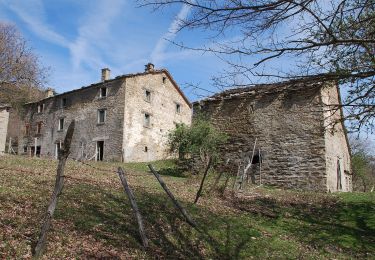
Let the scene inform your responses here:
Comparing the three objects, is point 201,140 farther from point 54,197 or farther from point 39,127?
point 39,127

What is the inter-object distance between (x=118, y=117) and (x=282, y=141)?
51.1 ft

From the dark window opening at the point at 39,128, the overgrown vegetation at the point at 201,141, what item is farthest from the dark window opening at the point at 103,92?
the overgrown vegetation at the point at 201,141

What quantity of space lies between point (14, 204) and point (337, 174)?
1647cm

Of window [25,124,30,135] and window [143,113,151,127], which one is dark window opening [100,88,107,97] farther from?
window [25,124,30,135]

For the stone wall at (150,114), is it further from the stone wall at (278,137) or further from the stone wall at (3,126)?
the stone wall at (278,137)

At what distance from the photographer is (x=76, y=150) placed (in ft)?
108

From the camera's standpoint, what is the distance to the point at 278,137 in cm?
1916

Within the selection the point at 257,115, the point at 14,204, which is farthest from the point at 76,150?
the point at 14,204

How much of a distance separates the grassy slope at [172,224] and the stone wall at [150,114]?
1651cm

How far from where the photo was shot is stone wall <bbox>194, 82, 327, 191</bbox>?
18.0m

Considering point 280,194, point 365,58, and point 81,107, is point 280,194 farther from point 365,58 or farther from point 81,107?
point 81,107

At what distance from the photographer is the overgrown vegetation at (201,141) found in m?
20.8

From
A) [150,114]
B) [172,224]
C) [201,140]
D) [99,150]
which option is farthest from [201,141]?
[99,150]

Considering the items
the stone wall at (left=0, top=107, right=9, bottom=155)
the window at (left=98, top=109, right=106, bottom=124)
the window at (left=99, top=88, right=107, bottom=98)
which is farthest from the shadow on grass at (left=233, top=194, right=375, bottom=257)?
the window at (left=99, top=88, right=107, bottom=98)
